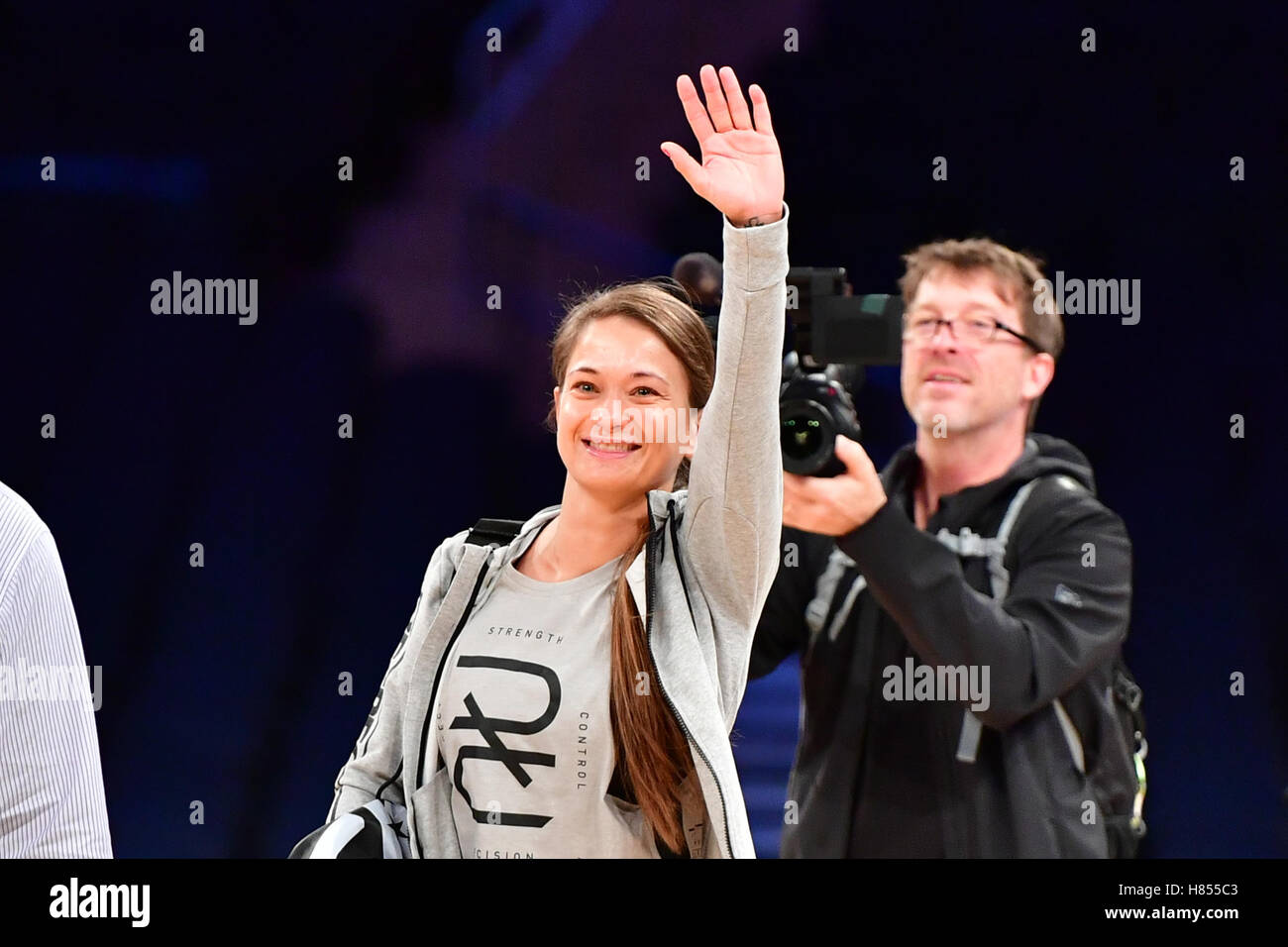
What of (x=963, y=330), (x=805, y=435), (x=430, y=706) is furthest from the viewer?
(x=963, y=330)

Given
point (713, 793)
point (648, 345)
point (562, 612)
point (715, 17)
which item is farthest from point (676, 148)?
point (715, 17)

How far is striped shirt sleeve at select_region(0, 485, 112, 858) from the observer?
1084 millimetres

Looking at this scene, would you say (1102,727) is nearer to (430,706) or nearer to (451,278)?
(430,706)

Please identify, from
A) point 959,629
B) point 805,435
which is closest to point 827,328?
point 805,435

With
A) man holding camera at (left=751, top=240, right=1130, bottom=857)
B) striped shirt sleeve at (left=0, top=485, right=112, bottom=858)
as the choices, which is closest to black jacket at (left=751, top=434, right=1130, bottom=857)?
man holding camera at (left=751, top=240, right=1130, bottom=857)

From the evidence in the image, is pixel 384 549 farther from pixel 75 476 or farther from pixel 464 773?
pixel 464 773

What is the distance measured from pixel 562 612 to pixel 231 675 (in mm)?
1389

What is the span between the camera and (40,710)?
1.10 m

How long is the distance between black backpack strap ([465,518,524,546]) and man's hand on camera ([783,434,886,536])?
0.68m

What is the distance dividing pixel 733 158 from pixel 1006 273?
105 centimetres

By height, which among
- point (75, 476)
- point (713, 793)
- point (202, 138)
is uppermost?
point (202, 138)

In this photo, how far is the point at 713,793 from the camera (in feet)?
5.79

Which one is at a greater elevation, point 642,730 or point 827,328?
point 827,328

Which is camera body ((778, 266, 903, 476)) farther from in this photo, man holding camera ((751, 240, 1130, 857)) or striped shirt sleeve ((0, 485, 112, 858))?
striped shirt sleeve ((0, 485, 112, 858))
